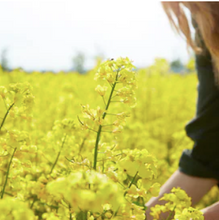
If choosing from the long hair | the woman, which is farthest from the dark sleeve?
the long hair

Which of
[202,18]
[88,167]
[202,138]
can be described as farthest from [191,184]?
[88,167]

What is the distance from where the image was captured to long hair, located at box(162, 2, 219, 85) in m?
1.69

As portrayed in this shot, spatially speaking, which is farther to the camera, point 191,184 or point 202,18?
point 191,184

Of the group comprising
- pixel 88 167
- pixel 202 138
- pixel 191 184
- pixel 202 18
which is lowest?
pixel 191 184

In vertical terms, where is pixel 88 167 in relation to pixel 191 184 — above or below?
above

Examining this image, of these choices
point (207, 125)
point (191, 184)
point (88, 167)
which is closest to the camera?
point (88, 167)

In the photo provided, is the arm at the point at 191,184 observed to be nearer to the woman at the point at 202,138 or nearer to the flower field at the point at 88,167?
the woman at the point at 202,138

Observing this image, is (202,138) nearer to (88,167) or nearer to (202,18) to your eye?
(202,18)

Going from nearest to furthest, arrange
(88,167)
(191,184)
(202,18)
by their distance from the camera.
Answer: (88,167) → (202,18) → (191,184)

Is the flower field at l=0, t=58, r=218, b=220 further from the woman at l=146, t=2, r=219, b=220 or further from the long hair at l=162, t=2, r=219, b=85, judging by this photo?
the long hair at l=162, t=2, r=219, b=85

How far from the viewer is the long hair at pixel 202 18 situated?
1.69 meters

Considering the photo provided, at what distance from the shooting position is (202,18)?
5.59 ft

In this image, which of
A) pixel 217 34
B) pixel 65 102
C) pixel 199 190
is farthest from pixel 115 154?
pixel 65 102

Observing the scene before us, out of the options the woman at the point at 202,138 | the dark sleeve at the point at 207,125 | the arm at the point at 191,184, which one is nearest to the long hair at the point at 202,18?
the woman at the point at 202,138
